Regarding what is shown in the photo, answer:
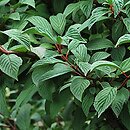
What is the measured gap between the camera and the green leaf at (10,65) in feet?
3.29

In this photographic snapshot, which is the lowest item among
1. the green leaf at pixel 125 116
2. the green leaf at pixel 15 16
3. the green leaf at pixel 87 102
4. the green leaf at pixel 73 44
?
the green leaf at pixel 125 116

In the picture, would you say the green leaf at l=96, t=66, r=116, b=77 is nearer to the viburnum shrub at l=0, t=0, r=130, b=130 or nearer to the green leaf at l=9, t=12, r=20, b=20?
the viburnum shrub at l=0, t=0, r=130, b=130

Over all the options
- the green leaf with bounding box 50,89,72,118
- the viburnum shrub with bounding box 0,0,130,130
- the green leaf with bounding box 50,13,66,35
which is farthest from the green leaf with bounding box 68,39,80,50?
the green leaf with bounding box 50,89,72,118

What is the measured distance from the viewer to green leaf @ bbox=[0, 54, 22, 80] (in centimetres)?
100

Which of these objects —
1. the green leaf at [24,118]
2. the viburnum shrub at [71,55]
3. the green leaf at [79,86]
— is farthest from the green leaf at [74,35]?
the green leaf at [24,118]

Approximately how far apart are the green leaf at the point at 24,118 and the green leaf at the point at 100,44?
0.57 meters

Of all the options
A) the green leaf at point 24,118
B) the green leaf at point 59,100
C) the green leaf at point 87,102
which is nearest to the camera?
the green leaf at point 87,102

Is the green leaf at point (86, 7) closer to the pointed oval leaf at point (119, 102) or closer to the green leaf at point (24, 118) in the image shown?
the pointed oval leaf at point (119, 102)

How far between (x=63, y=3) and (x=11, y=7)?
0.58ft

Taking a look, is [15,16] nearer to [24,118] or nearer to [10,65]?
[10,65]

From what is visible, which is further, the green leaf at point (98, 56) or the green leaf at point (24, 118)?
the green leaf at point (24, 118)

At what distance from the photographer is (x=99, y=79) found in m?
1.07

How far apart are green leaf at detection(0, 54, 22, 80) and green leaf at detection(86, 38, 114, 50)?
0.24 metres

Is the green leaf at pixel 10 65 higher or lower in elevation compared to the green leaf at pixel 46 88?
higher
